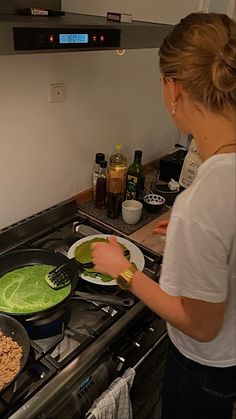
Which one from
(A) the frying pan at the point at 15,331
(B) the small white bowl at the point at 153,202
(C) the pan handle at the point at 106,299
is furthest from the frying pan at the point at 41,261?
(B) the small white bowl at the point at 153,202

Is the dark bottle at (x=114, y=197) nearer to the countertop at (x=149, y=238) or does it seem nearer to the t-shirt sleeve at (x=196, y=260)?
the countertop at (x=149, y=238)

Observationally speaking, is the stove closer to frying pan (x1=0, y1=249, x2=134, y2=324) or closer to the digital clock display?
frying pan (x1=0, y1=249, x2=134, y2=324)

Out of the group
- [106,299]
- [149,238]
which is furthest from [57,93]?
[106,299]

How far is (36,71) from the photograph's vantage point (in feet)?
4.25

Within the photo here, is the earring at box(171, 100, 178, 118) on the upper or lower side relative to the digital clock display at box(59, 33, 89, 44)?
lower

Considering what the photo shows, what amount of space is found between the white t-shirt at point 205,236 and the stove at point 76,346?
0.41 m

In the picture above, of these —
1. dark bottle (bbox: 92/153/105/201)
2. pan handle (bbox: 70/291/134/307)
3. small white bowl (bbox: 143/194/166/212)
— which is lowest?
pan handle (bbox: 70/291/134/307)

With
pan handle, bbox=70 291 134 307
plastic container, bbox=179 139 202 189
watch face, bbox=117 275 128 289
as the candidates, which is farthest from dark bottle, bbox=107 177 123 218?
watch face, bbox=117 275 128 289

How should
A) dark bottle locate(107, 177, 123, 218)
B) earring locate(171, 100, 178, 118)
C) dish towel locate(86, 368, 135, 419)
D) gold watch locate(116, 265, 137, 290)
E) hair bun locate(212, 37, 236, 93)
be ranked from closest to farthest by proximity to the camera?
hair bun locate(212, 37, 236, 93) → earring locate(171, 100, 178, 118) → gold watch locate(116, 265, 137, 290) → dish towel locate(86, 368, 135, 419) → dark bottle locate(107, 177, 123, 218)

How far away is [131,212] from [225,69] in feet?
3.13

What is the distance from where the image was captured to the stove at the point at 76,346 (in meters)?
0.90

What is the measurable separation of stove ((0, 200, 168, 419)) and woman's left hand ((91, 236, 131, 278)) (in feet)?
0.80

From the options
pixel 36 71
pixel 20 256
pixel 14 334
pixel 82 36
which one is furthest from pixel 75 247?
pixel 82 36

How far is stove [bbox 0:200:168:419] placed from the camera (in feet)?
2.96
